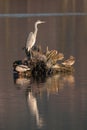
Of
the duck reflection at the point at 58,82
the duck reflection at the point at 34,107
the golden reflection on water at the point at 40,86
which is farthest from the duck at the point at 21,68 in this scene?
the duck reflection at the point at 34,107

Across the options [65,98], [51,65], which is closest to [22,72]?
[51,65]

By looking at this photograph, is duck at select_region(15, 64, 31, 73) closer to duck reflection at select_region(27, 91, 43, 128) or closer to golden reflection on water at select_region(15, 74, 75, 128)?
golden reflection on water at select_region(15, 74, 75, 128)

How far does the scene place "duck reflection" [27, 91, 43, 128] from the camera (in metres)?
11.2

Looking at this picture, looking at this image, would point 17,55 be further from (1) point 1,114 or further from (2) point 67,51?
(1) point 1,114

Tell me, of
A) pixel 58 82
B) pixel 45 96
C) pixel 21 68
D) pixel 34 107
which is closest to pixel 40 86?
pixel 58 82

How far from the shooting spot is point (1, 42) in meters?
25.6

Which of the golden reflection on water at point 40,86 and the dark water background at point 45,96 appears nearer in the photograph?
the dark water background at point 45,96

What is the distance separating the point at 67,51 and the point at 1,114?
9.69 m

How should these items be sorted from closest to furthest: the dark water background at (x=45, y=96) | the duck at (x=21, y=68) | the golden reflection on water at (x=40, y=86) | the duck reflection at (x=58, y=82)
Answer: the dark water background at (x=45, y=96) < the golden reflection on water at (x=40, y=86) < the duck reflection at (x=58, y=82) < the duck at (x=21, y=68)

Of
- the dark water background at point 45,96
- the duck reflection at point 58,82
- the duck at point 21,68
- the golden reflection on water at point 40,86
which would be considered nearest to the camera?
the dark water background at point 45,96

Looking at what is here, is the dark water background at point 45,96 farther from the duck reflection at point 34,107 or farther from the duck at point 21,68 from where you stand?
the duck at point 21,68

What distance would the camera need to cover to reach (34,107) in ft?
40.5

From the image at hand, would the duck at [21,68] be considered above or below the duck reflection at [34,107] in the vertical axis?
above

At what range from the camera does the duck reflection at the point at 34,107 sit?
A: 36.7 ft
